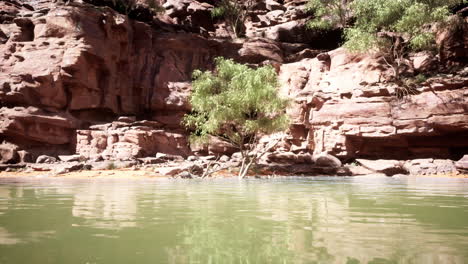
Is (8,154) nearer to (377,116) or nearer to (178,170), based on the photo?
(178,170)

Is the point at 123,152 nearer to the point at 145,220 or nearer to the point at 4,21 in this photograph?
the point at 4,21

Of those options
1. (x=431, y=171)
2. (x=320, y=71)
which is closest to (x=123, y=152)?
(x=320, y=71)

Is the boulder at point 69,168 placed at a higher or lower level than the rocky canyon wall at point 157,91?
lower

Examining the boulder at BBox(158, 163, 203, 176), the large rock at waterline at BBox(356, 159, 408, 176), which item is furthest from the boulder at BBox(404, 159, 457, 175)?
the boulder at BBox(158, 163, 203, 176)

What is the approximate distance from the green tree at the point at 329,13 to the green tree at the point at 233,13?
855cm

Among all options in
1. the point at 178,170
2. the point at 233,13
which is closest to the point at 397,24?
the point at 178,170

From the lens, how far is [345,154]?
2353cm

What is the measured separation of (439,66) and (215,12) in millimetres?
24946

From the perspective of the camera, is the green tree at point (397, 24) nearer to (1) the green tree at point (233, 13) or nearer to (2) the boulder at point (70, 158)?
(1) the green tree at point (233, 13)

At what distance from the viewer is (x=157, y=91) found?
29359 millimetres

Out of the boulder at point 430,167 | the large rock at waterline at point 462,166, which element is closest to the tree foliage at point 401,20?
the boulder at point 430,167

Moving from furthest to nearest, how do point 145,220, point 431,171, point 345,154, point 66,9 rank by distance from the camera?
1. point 66,9
2. point 345,154
3. point 431,171
4. point 145,220

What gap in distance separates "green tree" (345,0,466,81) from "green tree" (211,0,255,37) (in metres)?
15.6

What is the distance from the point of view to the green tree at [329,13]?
108ft
